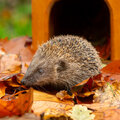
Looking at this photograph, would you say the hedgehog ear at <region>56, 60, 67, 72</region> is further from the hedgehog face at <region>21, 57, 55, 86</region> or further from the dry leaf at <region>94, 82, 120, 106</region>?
the dry leaf at <region>94, 82, 120, 106</region>

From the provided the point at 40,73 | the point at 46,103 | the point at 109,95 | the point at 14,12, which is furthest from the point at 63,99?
the point at 14,12

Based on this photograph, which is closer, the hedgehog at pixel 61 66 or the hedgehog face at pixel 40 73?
the hedgehog face at pixel 40 73

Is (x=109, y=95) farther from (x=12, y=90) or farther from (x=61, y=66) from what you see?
(x=12, y=90)

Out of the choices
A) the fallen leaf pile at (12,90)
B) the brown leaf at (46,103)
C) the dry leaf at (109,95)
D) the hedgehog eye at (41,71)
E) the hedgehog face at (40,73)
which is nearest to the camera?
the fallen leaf pile at (12,90)

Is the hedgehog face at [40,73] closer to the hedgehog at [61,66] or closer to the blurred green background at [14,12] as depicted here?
the hedgehog at [61,66]

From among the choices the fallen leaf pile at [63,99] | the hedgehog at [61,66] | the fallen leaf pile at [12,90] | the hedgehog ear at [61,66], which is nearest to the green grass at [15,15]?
the fallen leaf pile at [12,90]

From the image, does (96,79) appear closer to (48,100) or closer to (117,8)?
(48,100)
